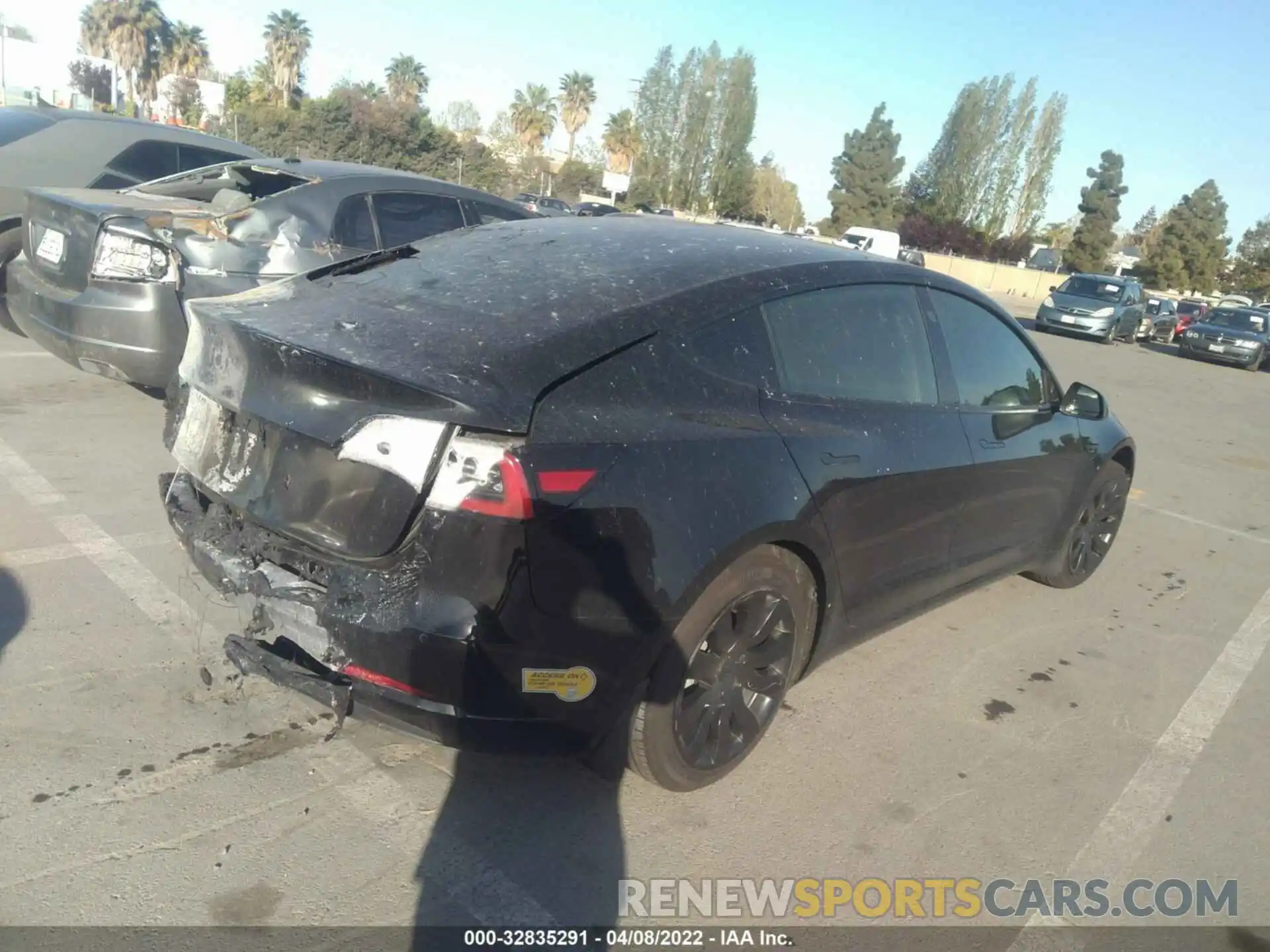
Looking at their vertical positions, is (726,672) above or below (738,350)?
below

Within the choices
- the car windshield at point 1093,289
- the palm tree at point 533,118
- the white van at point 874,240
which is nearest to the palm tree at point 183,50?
the palm tree at point 533,118

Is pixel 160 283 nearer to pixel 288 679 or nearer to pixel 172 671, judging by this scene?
pixel 172 671

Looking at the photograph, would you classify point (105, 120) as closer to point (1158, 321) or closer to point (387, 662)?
point (387, 662)

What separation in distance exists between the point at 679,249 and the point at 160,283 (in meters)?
3.37

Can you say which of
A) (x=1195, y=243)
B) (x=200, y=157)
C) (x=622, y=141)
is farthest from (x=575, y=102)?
(x=200, y=157)

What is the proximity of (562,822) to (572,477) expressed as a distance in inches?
44.2

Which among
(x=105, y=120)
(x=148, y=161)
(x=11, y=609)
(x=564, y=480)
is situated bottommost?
(x=11, y=609)

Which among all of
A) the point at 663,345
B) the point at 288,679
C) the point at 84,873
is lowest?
the point at 84,873

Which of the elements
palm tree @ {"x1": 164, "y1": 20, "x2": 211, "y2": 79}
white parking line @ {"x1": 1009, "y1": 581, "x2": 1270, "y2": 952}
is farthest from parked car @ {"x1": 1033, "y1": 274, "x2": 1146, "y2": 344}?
palm tree @ {"x1": 164, "y1": 20, "x2": 211, "y2": 79}

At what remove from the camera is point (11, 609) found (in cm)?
393

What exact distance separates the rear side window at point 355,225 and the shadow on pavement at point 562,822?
3.96 meters

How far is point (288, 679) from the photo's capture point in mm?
2877

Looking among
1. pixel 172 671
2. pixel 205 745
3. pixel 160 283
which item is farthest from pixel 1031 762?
pixel 160 283

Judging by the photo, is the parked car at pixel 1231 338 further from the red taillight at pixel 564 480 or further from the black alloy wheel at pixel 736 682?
the red taillight at pixel 564 480
